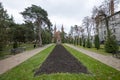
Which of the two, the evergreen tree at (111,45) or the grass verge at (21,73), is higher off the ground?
the evergreen tree at (111,45)

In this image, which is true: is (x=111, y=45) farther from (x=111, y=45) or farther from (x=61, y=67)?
(x=61, y=67)

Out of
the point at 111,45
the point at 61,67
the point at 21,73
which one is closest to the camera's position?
the point at 21,73

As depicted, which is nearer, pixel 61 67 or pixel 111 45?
pixel 61 67

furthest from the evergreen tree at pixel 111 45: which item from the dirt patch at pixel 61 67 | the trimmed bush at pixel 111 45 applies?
the dirt patch at pixel 61 67

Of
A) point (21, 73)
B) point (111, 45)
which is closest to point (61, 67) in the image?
point (21, 73)

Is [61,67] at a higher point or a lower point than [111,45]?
lower

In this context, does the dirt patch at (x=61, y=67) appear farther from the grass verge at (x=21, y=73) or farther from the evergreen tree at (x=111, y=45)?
the evergreen tree at (x=111, y=45)

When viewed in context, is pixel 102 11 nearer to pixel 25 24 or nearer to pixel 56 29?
pixel 25 24

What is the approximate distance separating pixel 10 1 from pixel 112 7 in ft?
68.9

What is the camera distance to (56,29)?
102375mm

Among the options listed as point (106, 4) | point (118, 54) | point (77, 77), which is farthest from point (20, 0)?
point (106, 4)

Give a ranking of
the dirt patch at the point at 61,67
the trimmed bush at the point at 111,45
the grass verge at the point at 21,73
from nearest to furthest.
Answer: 1. the grass verge at the point at 21,73
2. the dirt patch at the point at 61,67
3. the trimmed bush at the point at 111,45

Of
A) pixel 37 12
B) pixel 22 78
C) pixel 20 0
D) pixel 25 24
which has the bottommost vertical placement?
pixel 22 78

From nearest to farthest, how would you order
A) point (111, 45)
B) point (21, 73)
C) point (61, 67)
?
point (21, 73), point (61, 67), point (111, 45)
